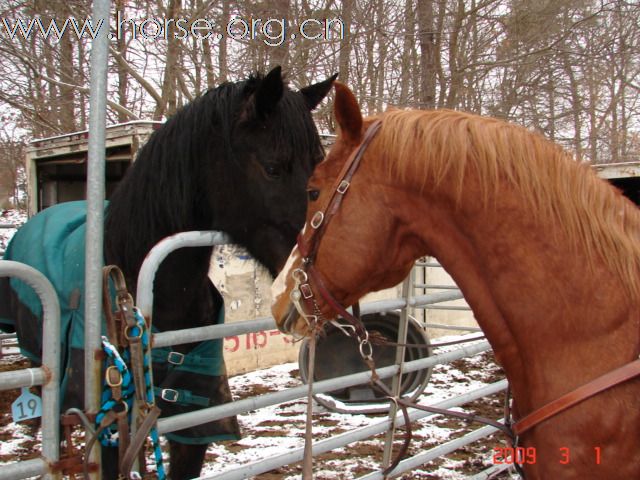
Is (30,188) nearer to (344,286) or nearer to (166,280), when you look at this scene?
(166,280)

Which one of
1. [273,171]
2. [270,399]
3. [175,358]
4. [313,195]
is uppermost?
[273,171]

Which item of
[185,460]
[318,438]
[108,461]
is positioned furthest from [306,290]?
[318,438]

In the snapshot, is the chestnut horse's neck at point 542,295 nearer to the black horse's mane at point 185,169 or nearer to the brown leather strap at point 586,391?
the brown leather strap at point 586,391

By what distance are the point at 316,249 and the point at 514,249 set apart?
57cm

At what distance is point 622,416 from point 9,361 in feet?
21.4

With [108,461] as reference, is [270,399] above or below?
above

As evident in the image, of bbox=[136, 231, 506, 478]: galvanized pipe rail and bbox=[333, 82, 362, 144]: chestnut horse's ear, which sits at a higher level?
bbox=[333, 82, 362, 144]: chestnut horse's ear

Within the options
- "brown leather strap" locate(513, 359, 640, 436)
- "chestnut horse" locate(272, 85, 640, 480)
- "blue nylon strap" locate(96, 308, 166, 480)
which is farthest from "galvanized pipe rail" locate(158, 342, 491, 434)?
"brown leather strap" locate(513, 359, 640, 436)

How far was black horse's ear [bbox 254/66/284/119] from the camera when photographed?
6.67 ft
